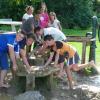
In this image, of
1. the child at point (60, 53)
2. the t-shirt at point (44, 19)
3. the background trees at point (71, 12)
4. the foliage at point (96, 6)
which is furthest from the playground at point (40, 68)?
the foliage at point (96, 6)

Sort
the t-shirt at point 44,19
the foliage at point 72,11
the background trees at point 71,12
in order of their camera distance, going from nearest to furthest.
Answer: the t-shirt at point 44,19 < the background trees at point 71,12 < the foliage at point 72,11

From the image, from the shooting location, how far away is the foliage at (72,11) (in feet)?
105

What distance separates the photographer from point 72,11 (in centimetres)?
3272

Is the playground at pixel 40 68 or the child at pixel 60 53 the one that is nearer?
the playground at pixel 40 68

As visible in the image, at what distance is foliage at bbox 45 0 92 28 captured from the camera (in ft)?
105

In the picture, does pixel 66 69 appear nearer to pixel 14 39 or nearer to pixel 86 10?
pixel 14 39

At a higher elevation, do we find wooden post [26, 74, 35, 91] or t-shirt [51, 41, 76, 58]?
t-shirt [51, 41, 76, 58]

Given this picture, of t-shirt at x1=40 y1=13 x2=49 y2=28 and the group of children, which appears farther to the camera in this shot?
t-shirt at x1=40 y1=13 x2=49 y2=28

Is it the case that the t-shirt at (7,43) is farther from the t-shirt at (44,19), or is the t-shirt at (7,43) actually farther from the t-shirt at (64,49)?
the t-shirt at (44,19)

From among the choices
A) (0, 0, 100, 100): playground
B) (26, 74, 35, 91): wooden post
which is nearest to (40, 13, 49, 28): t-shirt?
(0, 0, 100, 100): playground

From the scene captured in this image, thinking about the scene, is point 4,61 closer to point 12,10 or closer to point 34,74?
point 34,74

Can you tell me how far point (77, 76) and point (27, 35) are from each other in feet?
8.08

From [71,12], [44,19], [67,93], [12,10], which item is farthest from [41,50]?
[71,12]

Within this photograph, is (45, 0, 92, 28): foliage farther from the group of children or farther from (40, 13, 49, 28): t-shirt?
the group of children
